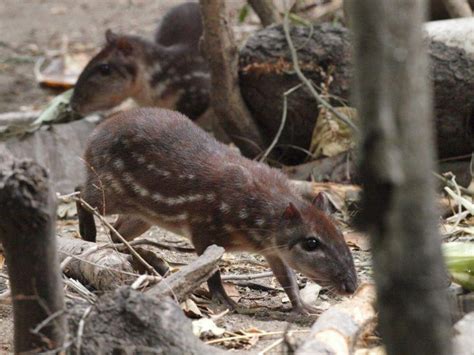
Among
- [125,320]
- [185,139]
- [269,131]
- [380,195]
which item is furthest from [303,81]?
[380,195]

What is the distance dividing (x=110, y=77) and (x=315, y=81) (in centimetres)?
244

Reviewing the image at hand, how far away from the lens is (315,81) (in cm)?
740

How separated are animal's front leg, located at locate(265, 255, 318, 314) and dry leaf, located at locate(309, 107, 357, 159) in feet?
8.05

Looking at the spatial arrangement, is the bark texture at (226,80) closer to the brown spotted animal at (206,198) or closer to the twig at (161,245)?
the brown spotted animal at (206,198)

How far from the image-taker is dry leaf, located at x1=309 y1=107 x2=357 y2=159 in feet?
23.9

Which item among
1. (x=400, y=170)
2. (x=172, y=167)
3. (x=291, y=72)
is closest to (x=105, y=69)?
(x=291, y=72)

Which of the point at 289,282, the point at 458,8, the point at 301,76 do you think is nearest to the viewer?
the point at 289,282

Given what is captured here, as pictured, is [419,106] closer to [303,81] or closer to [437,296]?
[437,296]

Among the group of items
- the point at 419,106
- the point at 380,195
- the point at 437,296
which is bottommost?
the point at 437,296

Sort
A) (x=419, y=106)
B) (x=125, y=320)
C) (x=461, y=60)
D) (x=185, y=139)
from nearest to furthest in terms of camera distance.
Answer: (x=419, y=106) < (x=125, y=320) < (x=185, y=139) < (x=461, y=60)

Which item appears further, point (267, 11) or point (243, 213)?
point (267, 11)

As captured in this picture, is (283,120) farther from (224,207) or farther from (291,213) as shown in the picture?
(291,213)

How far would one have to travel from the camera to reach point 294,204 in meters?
4.88

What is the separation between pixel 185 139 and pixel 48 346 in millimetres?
2303
